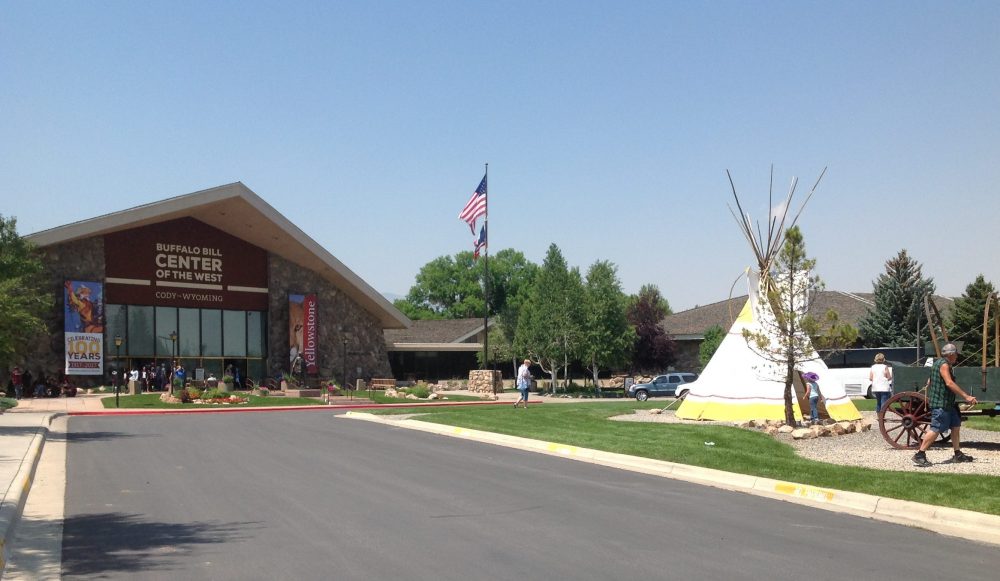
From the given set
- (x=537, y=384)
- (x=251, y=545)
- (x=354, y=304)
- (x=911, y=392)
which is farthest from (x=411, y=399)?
(x=251, y=545)

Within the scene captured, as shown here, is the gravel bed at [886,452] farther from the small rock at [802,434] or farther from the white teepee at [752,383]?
the white teepee at [752,383]

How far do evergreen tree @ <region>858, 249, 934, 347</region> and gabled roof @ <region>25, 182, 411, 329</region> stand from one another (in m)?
26.3

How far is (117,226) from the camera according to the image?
44.4m

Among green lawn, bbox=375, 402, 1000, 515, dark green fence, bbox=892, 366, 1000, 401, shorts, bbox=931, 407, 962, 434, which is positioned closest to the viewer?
green lawn, bbox=375, 402, 1000, 515

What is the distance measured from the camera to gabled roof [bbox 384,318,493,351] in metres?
62.9

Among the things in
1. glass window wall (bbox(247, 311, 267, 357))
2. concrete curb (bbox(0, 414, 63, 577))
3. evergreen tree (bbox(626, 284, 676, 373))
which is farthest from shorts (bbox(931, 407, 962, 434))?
evergreen tree (bbox(626, 284, 676, 373))

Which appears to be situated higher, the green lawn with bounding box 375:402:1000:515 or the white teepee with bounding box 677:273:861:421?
the white teepee with bounding box 677:273:861:421

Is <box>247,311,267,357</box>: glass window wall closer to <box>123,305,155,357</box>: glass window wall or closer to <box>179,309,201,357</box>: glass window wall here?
<box>179,309,201,357</box>: glass window wall

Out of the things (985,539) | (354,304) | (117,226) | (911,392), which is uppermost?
(117,226)

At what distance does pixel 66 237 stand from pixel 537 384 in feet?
97.4

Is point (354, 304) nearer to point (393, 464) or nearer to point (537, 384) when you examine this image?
point (537, 384)

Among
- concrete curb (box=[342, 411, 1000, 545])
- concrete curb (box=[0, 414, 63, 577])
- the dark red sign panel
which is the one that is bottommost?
concrete curb (box=[342, 411, 1000, 545])

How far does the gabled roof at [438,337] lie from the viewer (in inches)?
2477

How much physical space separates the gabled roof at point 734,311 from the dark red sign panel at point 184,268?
26.4 metres
